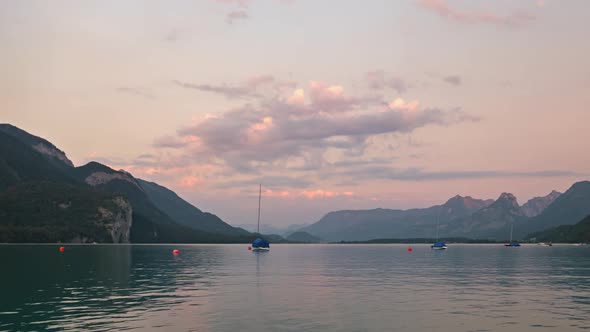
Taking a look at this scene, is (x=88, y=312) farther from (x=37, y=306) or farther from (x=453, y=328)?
(x=453, y=328)

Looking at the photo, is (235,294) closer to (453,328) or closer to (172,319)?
(172,319)

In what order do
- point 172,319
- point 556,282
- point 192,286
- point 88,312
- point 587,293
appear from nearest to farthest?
point 172,319, point 88,312, point 587,293, point 192,286, point 556,282

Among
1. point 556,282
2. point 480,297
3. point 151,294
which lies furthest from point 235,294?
point 556,282

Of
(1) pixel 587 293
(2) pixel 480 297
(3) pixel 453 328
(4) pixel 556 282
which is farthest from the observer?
(4) pixel 556 282

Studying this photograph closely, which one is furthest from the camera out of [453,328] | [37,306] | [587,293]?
[587,293]

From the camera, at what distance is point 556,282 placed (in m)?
88.4

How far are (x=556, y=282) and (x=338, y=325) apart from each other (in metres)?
56.8

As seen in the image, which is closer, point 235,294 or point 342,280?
point 235,294

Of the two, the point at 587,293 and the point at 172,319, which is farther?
the point at 587,293

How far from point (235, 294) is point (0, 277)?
4639cm

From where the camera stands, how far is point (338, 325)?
46.3m

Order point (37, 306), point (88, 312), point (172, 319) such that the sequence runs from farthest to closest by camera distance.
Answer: point (37, 306), point (88, 312), point (172, 319)

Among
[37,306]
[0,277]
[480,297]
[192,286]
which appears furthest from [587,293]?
[0,277]

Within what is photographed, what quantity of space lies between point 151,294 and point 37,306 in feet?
48.9
